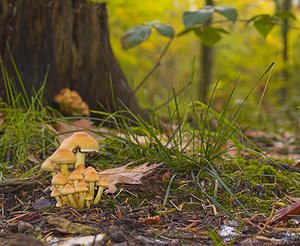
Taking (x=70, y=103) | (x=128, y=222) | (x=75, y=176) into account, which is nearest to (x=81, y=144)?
(x=75, y=176)

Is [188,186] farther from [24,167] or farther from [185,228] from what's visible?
[24,167]

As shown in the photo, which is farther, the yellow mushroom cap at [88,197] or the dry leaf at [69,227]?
the yellow mushroom cap at [88,197]

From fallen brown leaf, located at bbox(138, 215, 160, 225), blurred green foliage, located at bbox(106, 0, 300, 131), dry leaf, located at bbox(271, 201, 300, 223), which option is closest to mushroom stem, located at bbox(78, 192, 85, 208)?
fallen brown leaf, located at bbox(138, 215, 160, 225)

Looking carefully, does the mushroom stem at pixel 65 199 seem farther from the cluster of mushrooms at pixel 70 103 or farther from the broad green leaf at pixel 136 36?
the broad green leaf at pixel 136 36

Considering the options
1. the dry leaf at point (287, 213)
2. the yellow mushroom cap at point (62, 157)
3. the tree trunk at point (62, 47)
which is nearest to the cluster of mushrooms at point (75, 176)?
the yellow mushroom cap at point (62, 157)

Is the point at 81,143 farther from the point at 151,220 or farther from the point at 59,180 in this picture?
the point at 151,220

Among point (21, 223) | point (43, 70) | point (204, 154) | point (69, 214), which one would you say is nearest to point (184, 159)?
point (204, 154)
